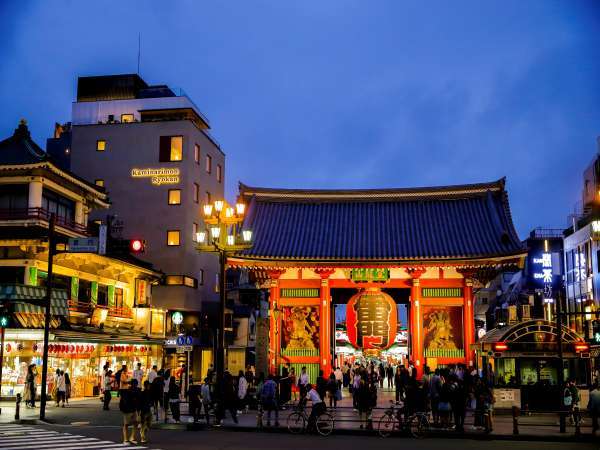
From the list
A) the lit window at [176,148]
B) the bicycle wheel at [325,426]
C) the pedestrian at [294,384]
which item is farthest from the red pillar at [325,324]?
the lit window at [176,148]

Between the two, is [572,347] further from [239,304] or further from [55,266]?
[239,304]

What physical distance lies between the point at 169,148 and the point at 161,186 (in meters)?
3.49

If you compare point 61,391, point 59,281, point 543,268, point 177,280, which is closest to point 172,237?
point 177,280

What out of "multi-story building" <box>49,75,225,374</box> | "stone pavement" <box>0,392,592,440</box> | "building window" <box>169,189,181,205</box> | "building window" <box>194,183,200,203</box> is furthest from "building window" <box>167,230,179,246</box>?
"stone pavement" <box>0,392,592,440</box>

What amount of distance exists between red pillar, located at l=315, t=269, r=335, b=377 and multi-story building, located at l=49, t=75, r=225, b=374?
2627 cm

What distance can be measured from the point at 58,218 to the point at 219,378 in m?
22.5

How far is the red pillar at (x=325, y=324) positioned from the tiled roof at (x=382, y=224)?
113 centimetres

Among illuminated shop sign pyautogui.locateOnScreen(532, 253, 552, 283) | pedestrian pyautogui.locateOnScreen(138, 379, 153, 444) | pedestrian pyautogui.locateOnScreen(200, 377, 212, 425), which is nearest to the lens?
pedestrian pyautogui.locateOnScreen(138, 379, 153, 444)

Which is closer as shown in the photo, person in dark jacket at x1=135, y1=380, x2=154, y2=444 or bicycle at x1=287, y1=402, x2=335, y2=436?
person in dark jacket at x1=135, y1=380, x2=154, y2=444

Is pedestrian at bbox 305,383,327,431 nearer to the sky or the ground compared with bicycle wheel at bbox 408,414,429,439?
nearer to the sky

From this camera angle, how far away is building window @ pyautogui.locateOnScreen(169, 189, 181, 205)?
58.7 metres

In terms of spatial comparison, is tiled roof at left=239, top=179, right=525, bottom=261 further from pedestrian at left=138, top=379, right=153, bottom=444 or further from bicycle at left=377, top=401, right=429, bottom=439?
pedestrian at left=138, top=379, right=153, bottom=444

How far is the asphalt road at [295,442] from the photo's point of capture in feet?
61.5

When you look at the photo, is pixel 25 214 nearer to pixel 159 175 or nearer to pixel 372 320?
pixel 159 175
